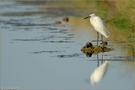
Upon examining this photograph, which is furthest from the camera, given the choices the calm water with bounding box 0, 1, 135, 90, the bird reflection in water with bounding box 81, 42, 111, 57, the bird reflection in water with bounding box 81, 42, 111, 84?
the bird reflection in water with bounding box 81, 42, 111, 57

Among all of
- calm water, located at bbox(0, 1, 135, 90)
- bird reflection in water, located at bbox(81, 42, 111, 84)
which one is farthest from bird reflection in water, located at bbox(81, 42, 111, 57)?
calm water, located at bbox(0, 1, 135, 90)

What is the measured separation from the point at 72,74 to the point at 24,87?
4.77ft

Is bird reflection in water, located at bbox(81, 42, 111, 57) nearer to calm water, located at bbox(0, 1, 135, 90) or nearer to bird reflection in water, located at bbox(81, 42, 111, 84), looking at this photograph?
bird reflection in water, located at bbox(81, 42, 111, 84)

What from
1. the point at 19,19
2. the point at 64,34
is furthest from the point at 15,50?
the point at 19,19

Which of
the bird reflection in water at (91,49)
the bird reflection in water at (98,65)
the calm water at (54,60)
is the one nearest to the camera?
the calm water at (54,60)

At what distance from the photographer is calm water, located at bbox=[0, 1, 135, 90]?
398 inches

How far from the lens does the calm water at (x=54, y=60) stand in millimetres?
10102

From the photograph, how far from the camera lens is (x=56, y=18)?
917 inches

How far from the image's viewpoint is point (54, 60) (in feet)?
41.0

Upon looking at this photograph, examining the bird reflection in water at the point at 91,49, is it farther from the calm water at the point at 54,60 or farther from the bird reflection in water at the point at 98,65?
the calm water at the point at 54,60

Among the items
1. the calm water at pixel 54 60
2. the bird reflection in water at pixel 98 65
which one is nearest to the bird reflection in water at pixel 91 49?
the bird reflection in water at pixel 98 65

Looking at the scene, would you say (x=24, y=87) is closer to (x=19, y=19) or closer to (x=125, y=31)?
(x=125, y=31)

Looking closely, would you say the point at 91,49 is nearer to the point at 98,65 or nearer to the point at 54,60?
the point at 54,60

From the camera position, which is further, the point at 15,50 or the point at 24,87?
the point at 15,50
